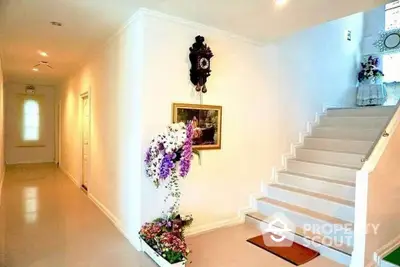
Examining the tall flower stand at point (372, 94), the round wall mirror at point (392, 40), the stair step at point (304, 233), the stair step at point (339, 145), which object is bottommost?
the stair step at point (304, 233)

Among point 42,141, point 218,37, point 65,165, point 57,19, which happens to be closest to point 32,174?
point 65,165

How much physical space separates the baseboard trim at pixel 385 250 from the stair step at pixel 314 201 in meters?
0.43

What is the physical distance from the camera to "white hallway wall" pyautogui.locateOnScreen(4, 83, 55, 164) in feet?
29.0

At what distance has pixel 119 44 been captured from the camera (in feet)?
12.4

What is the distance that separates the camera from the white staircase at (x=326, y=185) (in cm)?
321

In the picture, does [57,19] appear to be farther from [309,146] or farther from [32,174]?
[32,174]

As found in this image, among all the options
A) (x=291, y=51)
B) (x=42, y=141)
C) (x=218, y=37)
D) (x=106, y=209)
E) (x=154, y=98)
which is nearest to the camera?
(x=154, y=98)

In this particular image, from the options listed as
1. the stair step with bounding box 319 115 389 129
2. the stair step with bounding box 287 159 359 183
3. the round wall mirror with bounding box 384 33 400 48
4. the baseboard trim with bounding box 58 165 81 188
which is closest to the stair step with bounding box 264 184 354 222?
the stair step with bounding box 287 159 359 183

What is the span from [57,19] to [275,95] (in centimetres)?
328

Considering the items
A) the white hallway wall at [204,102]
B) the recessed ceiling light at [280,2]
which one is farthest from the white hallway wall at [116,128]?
the recessed ceiling light at [280,2]

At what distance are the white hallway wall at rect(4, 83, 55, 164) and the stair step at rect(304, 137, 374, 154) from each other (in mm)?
8584

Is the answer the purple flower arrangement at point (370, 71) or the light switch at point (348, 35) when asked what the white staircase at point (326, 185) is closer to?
the purple flower arrangement at point (370, 71)

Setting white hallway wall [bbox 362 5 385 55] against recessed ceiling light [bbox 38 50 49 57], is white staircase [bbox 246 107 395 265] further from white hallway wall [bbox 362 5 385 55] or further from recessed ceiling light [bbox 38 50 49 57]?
recessed ceiling light [bbox 38 50 49 57]

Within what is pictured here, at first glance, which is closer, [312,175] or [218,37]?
[218,37]
